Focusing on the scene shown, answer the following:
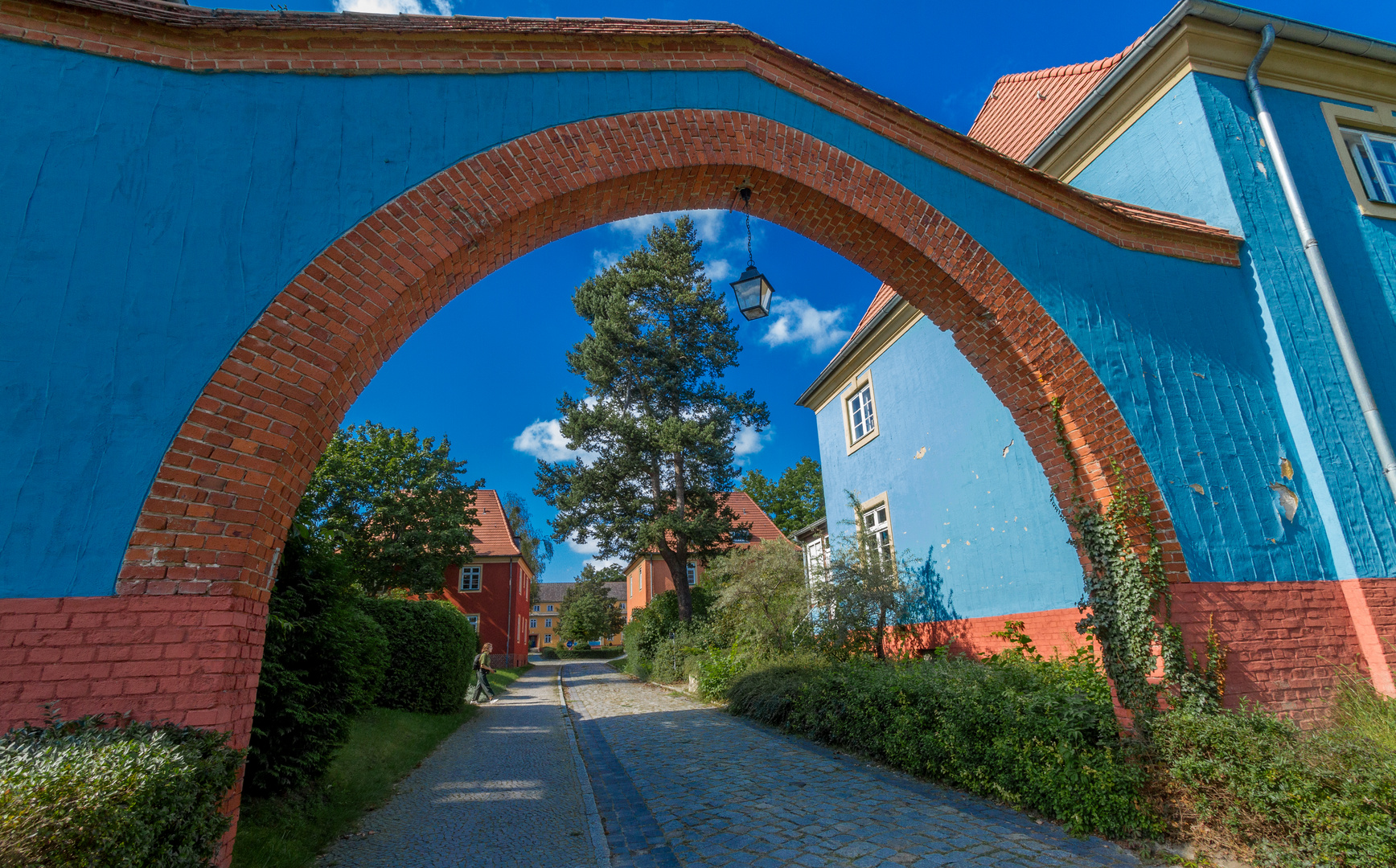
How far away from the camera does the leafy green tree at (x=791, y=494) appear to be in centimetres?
4347

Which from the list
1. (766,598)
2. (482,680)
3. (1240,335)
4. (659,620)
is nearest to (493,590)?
(659,620)

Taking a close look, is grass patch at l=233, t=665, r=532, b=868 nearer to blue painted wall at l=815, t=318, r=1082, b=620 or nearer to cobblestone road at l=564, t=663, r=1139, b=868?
cobblestone road at l=564, t=663, r=1139, b=868

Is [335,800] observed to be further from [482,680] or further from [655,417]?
[655,417]

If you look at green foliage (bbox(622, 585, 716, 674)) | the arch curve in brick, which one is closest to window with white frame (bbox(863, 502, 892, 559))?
the arch curve in brick

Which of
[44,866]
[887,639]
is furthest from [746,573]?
[44,866]

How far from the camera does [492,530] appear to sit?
37969 mm

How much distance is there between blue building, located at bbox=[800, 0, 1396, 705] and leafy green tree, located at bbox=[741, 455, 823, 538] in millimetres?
32055

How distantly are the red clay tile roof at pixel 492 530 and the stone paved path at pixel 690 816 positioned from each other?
27.7m

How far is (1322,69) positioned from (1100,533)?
7.06 metres

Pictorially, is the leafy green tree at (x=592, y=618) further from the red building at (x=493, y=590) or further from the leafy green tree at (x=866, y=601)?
the leafy green tree at (x=866, y=601)

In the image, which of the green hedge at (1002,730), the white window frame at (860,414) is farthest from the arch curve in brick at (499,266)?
the white window frame at (860,414)

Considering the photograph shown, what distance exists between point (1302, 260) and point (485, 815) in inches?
389

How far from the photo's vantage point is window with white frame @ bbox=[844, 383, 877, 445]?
14766 millimetres

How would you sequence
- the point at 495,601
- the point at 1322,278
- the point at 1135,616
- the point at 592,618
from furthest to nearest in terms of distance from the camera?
the point at 592,618 < the point at 495,601 < the point at 1322,278 < the point at 1135,616
